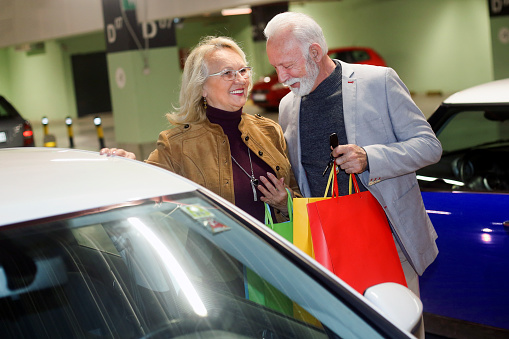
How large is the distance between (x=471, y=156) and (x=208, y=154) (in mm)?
2147

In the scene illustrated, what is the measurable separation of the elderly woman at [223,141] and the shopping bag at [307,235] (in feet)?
0.59

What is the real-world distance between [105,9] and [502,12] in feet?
30.0

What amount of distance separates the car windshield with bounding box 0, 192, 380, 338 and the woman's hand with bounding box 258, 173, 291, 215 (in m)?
0.71

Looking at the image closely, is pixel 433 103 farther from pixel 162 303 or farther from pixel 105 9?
pixel 162 303

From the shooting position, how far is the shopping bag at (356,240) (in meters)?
2.37

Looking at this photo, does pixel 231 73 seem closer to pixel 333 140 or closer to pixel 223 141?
pixel 223 141

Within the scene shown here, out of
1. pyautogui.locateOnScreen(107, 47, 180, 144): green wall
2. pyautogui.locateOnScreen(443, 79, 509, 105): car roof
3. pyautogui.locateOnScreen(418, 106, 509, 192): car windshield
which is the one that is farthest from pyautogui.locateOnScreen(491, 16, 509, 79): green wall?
pyautogui.locateOnScreen(443, 79, 509, 105): car roof

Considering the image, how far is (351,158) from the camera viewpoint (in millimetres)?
2367

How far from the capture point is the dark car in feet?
35.1

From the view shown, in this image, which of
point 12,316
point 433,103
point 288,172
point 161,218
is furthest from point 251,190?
point 433,103

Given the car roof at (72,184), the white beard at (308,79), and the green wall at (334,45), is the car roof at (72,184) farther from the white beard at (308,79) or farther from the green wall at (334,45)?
the green wall at (334,45)

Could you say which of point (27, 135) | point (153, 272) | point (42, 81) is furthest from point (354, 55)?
point (153, 272)

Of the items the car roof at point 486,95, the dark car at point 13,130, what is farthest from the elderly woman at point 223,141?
the dark car at point 13,130

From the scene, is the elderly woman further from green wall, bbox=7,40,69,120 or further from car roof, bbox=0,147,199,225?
green wall, bbox=7,40,69,120
